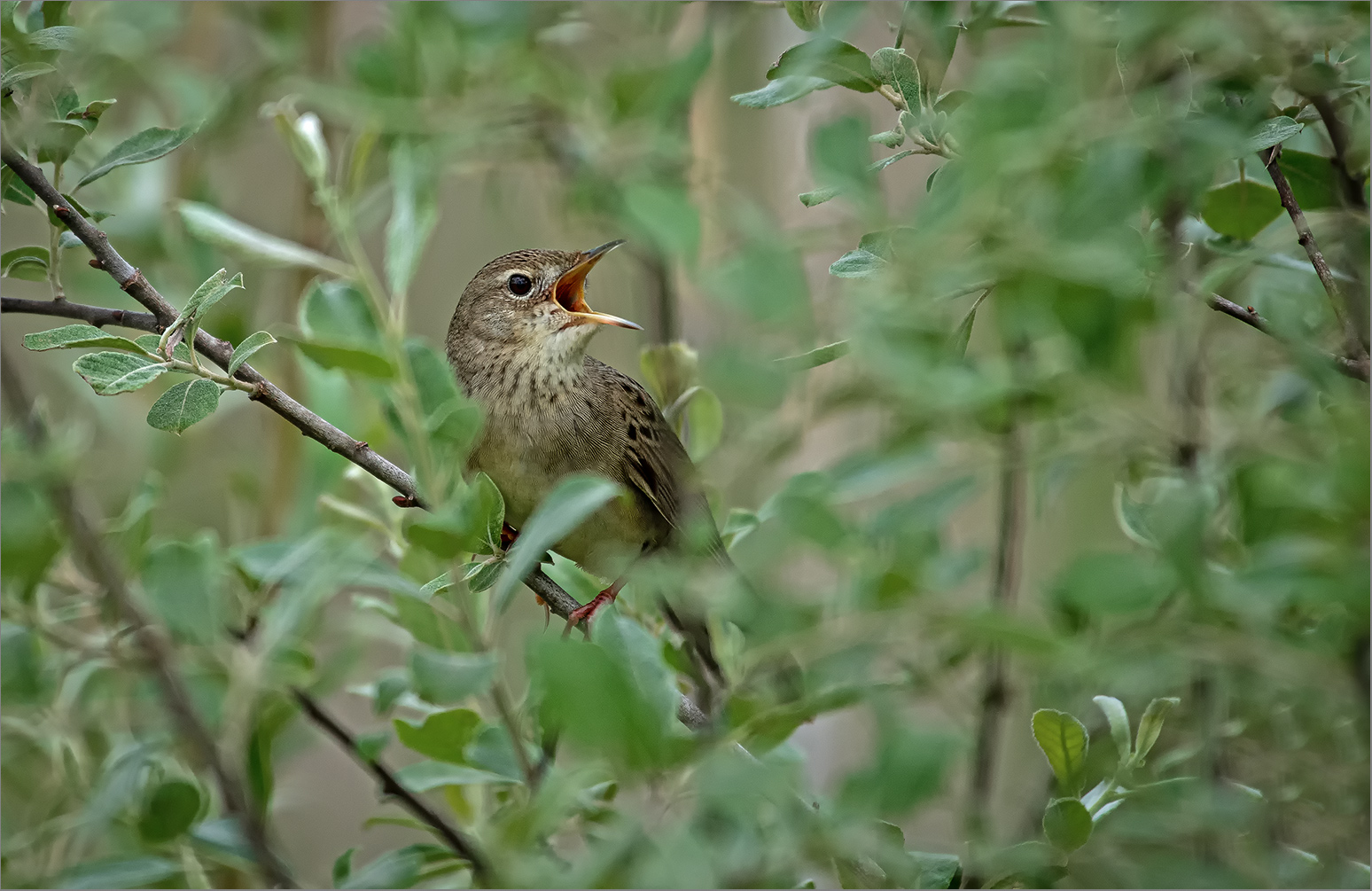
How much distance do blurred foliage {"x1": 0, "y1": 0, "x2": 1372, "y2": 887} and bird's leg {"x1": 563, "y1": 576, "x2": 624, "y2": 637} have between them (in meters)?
0.07

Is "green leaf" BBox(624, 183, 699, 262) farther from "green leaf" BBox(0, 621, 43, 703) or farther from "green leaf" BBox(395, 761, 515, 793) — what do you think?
"green leaf" BBox(0, 621, 43, 703)

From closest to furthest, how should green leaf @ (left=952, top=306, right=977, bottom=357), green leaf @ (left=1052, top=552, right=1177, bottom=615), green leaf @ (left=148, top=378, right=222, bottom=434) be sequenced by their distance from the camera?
green leaf @ (left=1052, top=552, right=1177, bottom=615), green leaf @ (left=952, top=306, right=977, bottom=357), green leaf @ (left=148, top=378, right=222, bottom=434)

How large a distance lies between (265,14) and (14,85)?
179cm

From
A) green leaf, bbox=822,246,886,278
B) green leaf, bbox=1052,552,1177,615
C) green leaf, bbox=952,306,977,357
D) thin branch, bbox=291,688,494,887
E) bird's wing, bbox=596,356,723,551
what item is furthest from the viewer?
bird's wing, bbox=596,356,723,551

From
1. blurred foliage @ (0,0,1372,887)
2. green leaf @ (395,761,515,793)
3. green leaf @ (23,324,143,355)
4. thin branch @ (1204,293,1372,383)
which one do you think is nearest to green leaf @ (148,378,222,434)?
blurred foliage @ (0,0,1372,887)

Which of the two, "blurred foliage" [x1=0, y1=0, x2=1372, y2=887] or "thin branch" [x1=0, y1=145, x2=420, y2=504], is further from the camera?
"thin branch" [x1=0, y1=145, x2=420, y2=504]

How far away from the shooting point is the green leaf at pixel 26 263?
6.43ft

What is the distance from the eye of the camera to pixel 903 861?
113 cm

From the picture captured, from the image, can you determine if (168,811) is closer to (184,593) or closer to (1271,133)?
(184,593)

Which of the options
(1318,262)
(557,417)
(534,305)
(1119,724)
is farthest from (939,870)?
(534,305)

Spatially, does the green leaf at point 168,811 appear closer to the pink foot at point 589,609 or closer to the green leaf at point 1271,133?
the pink foot at point 589,609

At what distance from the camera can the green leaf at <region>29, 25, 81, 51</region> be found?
1709 millimetres

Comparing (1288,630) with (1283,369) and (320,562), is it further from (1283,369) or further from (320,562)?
(1283,369)

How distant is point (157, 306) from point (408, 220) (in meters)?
0.70
